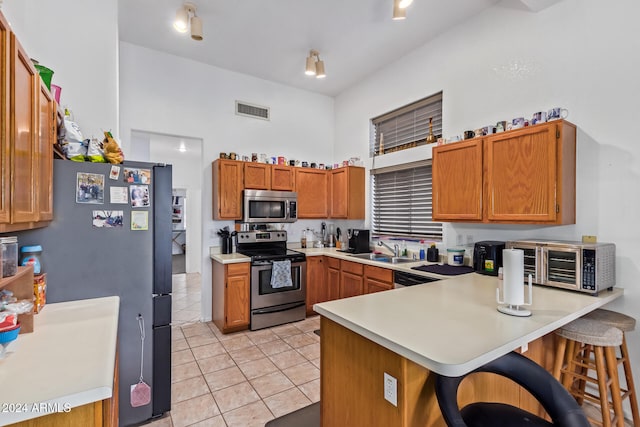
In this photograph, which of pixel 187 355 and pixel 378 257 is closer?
pixel 187 355

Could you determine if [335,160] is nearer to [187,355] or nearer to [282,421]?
[187,355]

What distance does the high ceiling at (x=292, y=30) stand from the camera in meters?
3.00

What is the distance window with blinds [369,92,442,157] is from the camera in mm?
3719

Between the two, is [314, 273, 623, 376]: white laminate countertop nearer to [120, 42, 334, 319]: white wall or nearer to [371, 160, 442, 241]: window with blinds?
[371, 160, 442, 241]: window with blinds

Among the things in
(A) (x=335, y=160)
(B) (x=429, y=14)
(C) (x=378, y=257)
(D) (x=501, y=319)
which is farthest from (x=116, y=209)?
(A) (x=335, y=160)

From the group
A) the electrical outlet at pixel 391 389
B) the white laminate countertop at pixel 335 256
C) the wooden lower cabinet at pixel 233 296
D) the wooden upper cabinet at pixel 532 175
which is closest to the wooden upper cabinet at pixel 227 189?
the white laminate countertop at pixel 335 256

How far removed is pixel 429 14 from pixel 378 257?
A: 288 cm

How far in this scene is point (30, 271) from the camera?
4.84ft

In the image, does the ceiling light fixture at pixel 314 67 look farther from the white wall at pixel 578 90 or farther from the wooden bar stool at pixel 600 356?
the wooden bar stool at pixel 600 356

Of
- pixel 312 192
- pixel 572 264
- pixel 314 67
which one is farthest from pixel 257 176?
pixel 572 264

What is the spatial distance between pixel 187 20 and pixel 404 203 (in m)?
3.28

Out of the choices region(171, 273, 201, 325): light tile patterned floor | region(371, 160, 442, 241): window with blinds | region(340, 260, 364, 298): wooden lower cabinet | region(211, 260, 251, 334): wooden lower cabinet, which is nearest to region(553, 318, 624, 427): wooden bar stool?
region(371, 160, 442, 241): window with blinds

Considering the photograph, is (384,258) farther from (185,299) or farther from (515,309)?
(185,299)

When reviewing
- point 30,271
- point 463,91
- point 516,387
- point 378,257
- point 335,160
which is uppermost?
point 463,91
